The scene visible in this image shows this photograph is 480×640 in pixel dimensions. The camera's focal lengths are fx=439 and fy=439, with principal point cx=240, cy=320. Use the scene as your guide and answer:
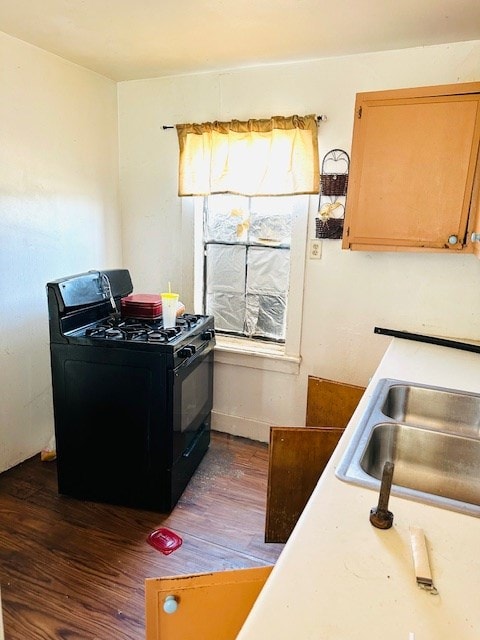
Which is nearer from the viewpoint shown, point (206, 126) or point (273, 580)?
point (273, 580)

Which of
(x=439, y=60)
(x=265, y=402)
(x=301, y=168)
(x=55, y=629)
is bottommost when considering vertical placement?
(x=55, y=629)

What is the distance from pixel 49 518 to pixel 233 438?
1.25 meters

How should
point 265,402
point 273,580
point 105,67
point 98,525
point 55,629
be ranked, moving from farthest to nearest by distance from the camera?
point 265,402
point 105,67
point 98,525
point 55,629
point 273,580

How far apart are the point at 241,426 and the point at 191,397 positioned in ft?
2.59

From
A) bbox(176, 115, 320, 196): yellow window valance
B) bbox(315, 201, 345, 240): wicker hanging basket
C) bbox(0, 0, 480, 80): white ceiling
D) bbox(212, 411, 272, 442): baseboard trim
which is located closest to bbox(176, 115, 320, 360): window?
Answer: bbox(176, 115, 320, 196): yellow window valance

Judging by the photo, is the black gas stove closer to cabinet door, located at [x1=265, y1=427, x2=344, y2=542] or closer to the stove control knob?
the stove control knob

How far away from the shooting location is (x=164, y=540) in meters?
2.04

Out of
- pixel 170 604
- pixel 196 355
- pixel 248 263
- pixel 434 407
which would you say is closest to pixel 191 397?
pixel 196 355

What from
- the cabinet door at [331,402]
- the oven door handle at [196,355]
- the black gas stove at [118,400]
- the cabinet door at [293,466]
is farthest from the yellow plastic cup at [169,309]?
the cabinet door at [293,466]

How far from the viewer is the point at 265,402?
2936 mm

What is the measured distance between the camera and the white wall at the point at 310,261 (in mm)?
2324

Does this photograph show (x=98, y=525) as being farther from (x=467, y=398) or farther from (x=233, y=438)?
(x=467, y=398)

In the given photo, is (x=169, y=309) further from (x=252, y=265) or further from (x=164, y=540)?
(x=164, y=540)

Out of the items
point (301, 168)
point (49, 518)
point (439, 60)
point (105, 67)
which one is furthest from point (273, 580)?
point (105, 67)
